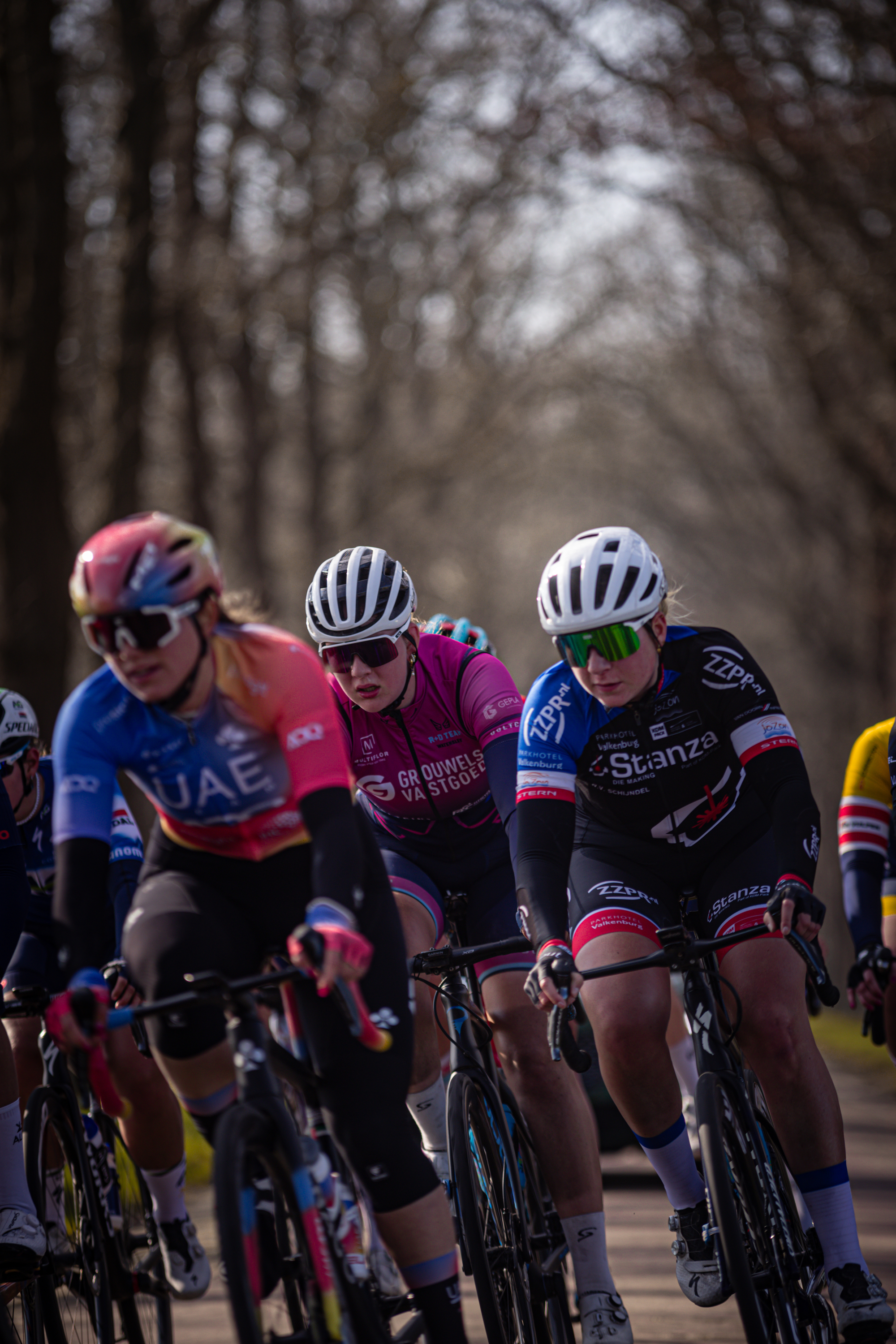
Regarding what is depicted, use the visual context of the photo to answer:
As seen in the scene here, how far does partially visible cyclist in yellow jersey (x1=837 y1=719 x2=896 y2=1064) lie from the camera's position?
16.8 feet

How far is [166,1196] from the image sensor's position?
448cm

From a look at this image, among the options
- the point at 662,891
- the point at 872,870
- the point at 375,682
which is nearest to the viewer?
the point at 662,891

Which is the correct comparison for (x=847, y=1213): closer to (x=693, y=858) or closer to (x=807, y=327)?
(x=693, y=858)

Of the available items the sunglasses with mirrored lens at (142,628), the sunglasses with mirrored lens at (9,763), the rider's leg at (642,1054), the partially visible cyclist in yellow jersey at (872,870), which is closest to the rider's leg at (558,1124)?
the rider's leg at (642,1054)

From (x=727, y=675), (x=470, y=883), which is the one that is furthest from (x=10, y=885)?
(x=727, y=675)

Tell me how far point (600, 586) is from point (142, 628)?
1.62 meters

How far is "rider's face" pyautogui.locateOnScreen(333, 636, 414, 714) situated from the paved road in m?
2.49

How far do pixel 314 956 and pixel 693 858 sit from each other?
6.27ft

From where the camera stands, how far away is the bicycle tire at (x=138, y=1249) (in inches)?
180

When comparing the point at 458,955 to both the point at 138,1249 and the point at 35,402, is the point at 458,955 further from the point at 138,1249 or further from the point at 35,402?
the point at 35,402

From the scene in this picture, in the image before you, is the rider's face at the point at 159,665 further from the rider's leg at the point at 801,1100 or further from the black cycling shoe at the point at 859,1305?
the black cycling shoe at the point at 859,1305

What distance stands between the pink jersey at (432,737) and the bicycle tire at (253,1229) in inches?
71.5

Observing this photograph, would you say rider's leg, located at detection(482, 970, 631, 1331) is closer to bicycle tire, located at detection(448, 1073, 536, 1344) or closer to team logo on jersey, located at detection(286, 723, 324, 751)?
bicycle tire, located at detection(448, 1073, 536, 1344)

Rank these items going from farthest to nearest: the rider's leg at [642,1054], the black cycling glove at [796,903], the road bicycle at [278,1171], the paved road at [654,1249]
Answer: the paved road at [654,1249]
the rider's leg at [642,1054]
the black cycling glove at [796,903]
the road bicycle at [278,1171]
